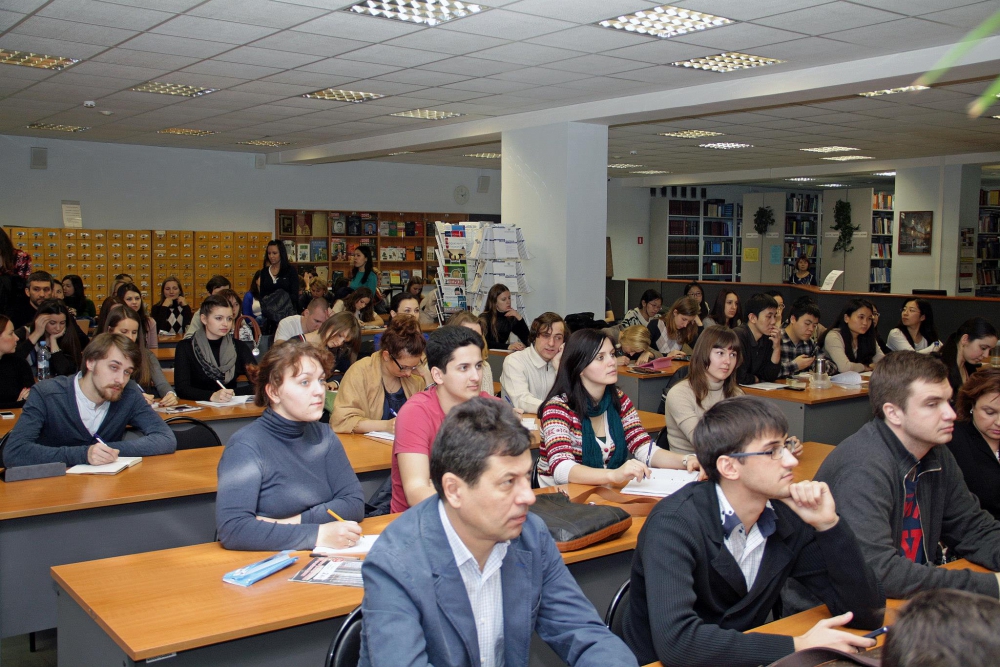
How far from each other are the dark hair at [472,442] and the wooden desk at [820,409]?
4433 mm

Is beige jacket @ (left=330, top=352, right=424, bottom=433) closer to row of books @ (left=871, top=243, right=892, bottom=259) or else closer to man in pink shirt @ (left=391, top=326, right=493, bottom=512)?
man in pink shirt @ (left=391, top=326, right=493, bottom=512)

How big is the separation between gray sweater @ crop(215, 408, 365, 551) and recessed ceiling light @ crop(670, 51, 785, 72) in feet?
17.0

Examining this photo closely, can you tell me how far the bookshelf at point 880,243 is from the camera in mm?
16859

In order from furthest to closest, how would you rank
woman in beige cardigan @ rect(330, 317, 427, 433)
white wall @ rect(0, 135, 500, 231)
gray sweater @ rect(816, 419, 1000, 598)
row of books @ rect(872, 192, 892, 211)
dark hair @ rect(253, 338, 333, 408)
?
1. row of books @ rect(872, 192, 892, 211)
2. white wall @ rect(0, 135, 500, 231)
3. woman in beige cardigan @ rect(330, 317, 427, 433)
4. dark hair @ rect(253, 338, 333, 408)
5. gray sweater @ rect(816, 419, 1000, 598)

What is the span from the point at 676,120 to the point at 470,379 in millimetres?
7487

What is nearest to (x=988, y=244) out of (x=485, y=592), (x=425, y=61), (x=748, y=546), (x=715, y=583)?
(x=425, y=61)

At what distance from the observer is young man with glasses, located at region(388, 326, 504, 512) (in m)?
3.10

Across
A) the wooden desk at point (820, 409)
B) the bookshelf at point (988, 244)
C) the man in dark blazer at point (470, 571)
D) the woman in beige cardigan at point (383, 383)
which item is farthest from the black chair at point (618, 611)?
the bookshelf at point (988, 244)

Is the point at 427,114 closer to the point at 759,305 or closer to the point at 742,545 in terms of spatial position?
the point at 759,305

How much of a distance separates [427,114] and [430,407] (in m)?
7.25

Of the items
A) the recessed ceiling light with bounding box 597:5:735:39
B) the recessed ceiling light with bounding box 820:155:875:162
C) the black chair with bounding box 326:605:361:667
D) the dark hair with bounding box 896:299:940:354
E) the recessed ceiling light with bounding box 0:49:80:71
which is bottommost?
the black chair with bounding box 326:605:361:667

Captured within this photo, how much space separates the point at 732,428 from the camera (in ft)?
6.91

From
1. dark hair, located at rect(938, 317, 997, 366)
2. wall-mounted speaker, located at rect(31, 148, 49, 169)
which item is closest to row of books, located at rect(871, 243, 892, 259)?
dark hair, located at rect(938, 317, 997, 366)

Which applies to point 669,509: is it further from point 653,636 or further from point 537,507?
point 537,507
